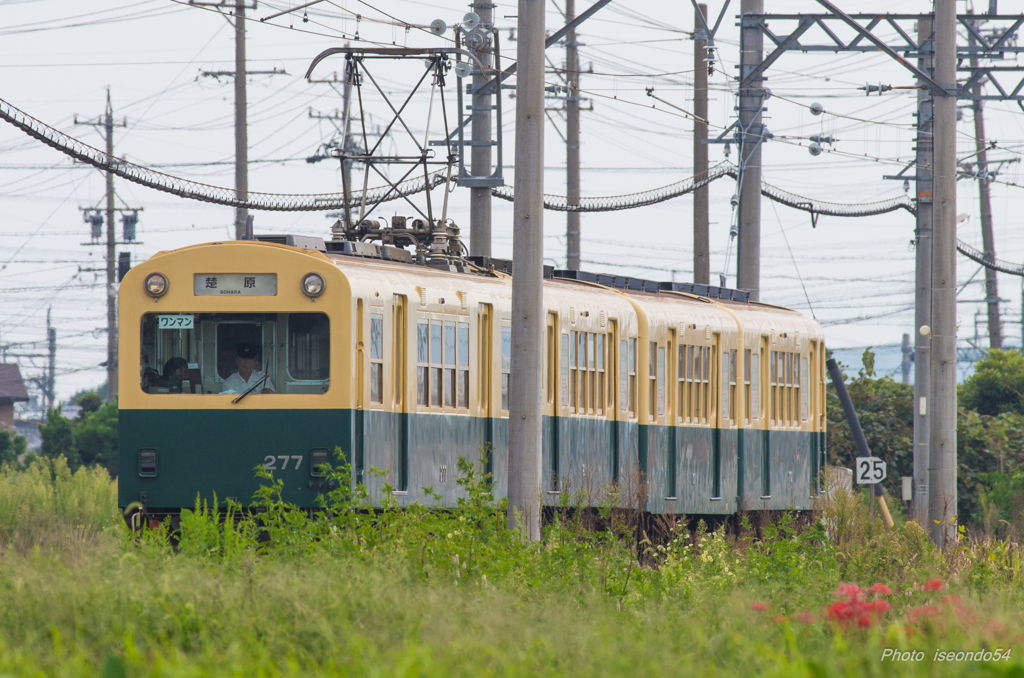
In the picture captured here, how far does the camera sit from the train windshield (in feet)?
41.6

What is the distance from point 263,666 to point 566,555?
4711mm

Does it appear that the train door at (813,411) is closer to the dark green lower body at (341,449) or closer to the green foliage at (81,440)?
the dark green lower body at (341,449)

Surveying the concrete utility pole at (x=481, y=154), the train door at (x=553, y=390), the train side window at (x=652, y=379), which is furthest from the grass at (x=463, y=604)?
the concrete utility pole at (x=481, y=154)

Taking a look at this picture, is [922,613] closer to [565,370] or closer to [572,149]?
[565,370]

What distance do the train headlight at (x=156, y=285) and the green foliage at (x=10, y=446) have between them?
2687 cm

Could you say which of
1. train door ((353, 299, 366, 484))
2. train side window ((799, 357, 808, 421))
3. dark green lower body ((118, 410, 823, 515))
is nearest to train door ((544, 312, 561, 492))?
dark green lower body ((118, 410, 823, 515))

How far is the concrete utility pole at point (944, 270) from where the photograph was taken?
705 inches

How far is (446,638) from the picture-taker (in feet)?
24.0

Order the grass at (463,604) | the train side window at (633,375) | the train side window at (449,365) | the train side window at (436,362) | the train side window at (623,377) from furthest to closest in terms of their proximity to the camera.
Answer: the train side window at (633,375), the train side window at (623,377), the train side window at (449,365), the train side window at (436,362), the grass at (463,604)

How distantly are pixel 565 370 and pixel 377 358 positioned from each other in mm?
3202

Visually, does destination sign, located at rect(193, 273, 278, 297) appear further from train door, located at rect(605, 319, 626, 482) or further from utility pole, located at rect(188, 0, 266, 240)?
utility pole, located at rect(188, 0, 266, 240)

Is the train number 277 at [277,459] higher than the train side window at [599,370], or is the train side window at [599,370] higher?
the train side window at [599,370]

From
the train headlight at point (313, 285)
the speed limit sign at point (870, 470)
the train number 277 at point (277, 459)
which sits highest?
the train headlight at point (313, 285)

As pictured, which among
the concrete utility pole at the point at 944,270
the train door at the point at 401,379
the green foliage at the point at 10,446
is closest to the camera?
the train door at the point at 401,379
